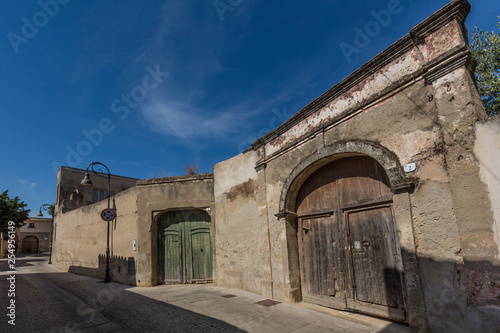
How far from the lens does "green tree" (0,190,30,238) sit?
54.0 feet

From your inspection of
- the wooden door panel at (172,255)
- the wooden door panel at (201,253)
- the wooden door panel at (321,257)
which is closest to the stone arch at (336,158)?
the wooden door panel at (321,257)

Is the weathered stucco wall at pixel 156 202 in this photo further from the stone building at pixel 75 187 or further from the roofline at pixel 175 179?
the stone building at pixel 75 187

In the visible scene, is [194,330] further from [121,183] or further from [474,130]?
[121,183]

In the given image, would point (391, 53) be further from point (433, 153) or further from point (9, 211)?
point (9, 211)

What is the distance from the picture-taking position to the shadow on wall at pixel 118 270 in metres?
9.09

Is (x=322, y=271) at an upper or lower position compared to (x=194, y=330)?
upper

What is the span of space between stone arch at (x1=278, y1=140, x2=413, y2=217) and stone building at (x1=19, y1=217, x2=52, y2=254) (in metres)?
41.2

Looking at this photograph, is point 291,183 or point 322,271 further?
point 291,183

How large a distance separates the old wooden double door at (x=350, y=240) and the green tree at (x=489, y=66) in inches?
424

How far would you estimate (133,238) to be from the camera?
30.2 feet

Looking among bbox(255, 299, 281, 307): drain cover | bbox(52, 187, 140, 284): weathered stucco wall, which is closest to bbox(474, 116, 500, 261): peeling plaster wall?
bbox(255, 299, 281, 307): drain cover

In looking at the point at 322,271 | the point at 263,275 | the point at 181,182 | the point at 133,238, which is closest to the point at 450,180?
the point at 322,271

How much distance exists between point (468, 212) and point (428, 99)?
1589mm

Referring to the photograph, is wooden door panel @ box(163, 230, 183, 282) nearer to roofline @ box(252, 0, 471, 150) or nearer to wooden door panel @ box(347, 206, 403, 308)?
roofline @ box(252, 0, 471, 150)
